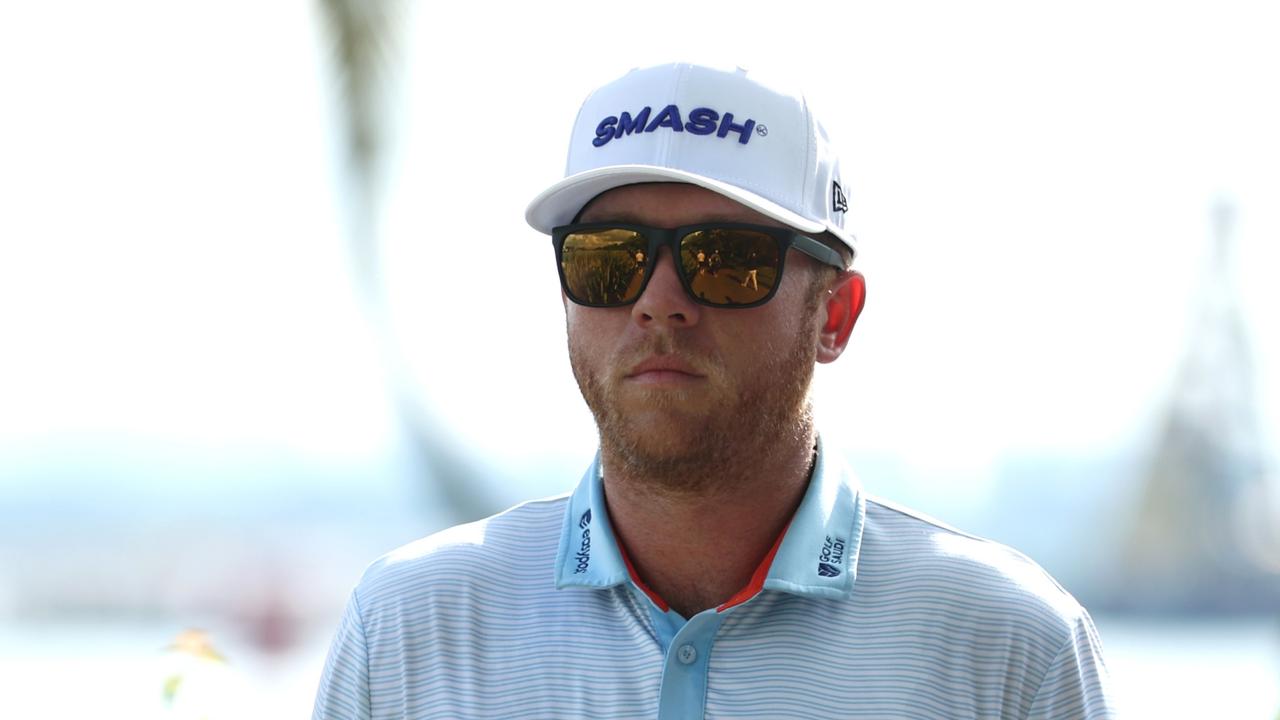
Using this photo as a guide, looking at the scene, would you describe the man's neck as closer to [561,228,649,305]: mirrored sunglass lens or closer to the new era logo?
[561,228,649,305]: mirrored sunglass lens

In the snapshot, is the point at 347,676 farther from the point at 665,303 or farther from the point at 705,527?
the point at 665,303

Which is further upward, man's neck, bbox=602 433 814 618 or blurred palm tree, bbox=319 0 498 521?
blurred palm tree, bbox=319 0 498 521

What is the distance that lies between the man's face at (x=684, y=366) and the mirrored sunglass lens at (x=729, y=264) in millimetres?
23

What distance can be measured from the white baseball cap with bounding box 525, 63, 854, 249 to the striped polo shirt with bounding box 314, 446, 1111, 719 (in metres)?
0.45

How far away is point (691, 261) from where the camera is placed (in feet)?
7.64

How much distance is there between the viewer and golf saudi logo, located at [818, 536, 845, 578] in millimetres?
2270

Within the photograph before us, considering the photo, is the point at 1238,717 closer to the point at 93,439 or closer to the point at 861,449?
the point at 861,449

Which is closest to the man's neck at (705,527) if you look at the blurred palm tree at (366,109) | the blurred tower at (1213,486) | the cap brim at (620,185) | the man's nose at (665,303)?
the man's nose at (665,303)

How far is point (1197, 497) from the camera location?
26844 millimetres

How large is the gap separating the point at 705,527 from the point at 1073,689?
0.58 m

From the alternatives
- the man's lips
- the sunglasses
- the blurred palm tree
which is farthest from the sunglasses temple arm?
the blurred palm tree

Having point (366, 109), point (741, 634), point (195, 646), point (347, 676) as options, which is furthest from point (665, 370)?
point (366, 109)

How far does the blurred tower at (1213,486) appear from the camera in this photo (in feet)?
82.9

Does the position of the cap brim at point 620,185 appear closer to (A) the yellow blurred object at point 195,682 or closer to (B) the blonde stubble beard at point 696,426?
→ (B) the blonde stubble beard at point 696,426
